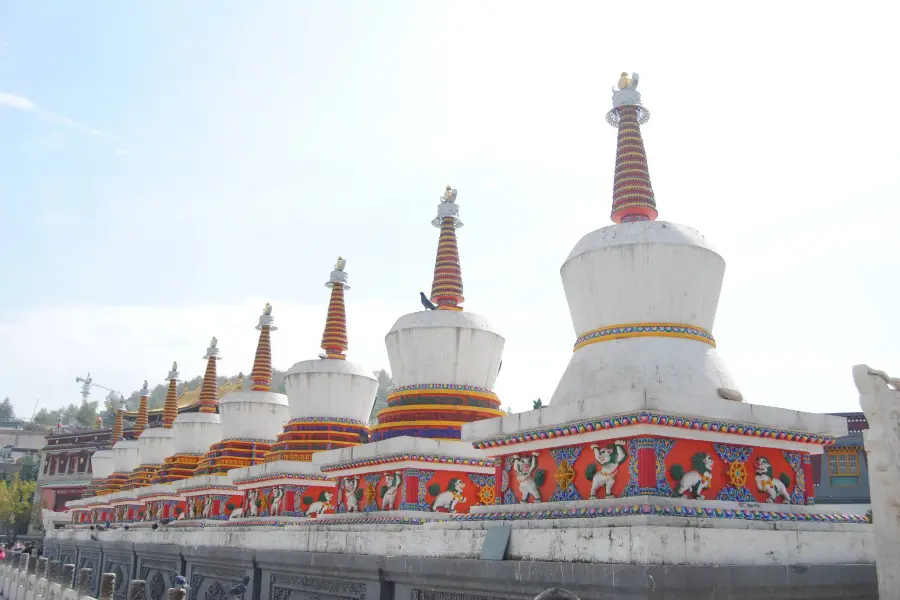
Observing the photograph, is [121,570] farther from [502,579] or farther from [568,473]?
[568,473]

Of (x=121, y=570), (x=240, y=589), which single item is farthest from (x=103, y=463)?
(x=240, y=589)

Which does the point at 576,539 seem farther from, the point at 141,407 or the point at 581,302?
the point at 141,407

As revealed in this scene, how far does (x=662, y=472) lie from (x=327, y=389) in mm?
11843

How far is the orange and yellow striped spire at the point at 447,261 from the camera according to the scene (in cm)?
1581

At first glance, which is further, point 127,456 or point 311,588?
point 127,456

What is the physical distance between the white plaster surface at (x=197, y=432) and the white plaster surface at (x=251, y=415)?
453 cm

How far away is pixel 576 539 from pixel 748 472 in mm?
2291

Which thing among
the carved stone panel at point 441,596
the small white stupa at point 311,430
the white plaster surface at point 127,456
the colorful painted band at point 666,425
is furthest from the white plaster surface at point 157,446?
the colorful painted band at point 666,425

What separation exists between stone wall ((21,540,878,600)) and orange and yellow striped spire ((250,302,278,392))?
9133 millimetres

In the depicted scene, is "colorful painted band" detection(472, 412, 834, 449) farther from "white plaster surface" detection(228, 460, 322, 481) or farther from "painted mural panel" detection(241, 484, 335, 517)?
"white plaster surface" detection(228, 460, 322, 481)

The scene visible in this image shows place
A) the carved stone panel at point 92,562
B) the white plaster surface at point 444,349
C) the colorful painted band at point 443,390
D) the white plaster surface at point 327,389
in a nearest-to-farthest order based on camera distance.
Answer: the colorful painted band at point 443,390 < the white plaster surface at point 444,349 < the white plaster surface at point 327,389 < the carved stone panel at point 92,562

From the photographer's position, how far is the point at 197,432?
27281 mm

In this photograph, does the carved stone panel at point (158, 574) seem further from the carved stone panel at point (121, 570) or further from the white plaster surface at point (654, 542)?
the white plaster surface at point (654, 542)

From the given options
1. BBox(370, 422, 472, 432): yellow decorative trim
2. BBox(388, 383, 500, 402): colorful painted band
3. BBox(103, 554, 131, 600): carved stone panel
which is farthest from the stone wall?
BBox(103, 554, 131, 600): carved stone panel
